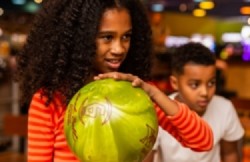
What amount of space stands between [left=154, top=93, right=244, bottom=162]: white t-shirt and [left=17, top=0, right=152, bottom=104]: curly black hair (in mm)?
562

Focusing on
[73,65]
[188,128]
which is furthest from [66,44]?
[188,128]

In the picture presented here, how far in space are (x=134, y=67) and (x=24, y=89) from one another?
333 mm

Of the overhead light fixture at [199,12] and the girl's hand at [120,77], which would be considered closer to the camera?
the girl's hand at [120,77]

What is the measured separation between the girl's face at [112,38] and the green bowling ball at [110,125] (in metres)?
0.16

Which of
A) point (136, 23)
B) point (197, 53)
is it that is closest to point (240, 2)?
point (197, 53)

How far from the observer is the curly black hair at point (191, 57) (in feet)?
6.63

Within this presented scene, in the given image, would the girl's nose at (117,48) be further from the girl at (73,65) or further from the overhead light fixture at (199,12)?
the overhead light fixture at (199,12)

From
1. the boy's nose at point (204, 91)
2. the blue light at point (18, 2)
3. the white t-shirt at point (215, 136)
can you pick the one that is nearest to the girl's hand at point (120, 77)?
the white t-shirt at point (215, 136)

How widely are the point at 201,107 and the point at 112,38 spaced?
0.83 m

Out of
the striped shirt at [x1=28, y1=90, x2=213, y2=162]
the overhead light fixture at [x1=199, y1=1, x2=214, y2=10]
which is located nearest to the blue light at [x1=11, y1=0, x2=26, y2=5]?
the overhead light fixture at [x1=199, y1=1, x2=214, y2=10]

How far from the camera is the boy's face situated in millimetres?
1889

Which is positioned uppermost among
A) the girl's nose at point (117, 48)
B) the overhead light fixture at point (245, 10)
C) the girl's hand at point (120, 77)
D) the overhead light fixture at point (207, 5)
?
the overhead light fixture at point (207, 5)

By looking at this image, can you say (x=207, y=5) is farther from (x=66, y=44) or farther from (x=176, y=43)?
(x=66, y=44)

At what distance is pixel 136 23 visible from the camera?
1388 millimetres
